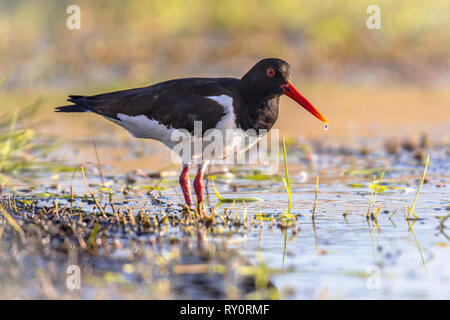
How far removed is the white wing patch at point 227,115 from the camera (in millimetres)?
6559

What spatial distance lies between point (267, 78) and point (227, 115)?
0.55 m

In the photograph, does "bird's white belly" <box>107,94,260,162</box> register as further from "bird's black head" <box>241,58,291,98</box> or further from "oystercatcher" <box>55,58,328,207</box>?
"bird's black head" <box>241,58,291,98</box>

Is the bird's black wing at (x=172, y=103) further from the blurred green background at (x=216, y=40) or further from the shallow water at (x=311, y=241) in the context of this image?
the blurred green background at (x=216, y=40)

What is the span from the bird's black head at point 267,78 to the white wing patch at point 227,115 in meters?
0.33

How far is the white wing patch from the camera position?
656 cm

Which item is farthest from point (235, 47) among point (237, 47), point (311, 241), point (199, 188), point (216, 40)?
point (311, 241)

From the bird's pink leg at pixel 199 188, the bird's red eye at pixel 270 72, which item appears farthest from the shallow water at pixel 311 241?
the bird's red eye at pixel 270 72

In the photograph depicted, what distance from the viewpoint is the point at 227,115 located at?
6.57m

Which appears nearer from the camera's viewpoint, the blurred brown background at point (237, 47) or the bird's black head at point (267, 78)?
the bird's black head at point (267, 78)

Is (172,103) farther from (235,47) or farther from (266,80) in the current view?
(235,47)

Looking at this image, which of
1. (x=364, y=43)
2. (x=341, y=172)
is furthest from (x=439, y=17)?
(x=341, y=172)

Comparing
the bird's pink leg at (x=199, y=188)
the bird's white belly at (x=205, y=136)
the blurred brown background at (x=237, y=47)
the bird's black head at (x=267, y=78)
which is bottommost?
the bird's pink leg at (x=199, y=188)

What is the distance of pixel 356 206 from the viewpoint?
6703 millimetres

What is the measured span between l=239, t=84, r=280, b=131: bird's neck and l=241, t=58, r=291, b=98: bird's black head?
0.15ft
